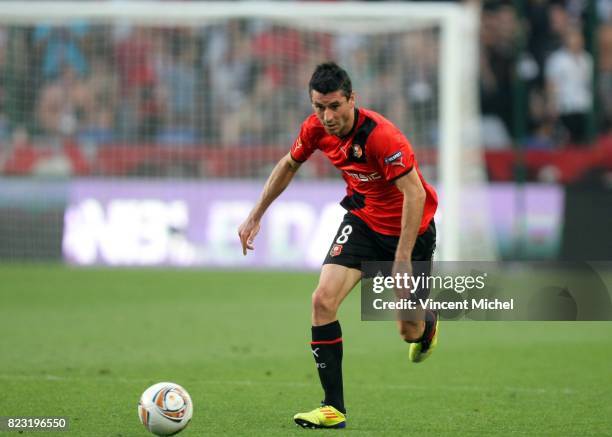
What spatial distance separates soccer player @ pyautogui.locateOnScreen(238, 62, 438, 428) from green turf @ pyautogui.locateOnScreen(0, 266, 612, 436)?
459mm

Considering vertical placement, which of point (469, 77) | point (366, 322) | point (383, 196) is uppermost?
point (469, 77)

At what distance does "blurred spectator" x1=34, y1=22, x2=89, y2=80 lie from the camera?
17016 millimetres

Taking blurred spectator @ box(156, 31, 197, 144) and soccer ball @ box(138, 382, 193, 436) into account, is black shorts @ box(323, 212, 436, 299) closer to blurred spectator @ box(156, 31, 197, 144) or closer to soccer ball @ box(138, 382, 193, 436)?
soccer ball @ box(138, 382, 193, 436)

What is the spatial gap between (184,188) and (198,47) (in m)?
2.14

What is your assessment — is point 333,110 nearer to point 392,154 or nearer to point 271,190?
point 392,154

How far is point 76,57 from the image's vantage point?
680 inches

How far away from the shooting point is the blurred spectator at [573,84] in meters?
19.0

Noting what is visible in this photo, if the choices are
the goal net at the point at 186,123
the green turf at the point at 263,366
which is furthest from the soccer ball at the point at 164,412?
the goal net at the point at 186,123

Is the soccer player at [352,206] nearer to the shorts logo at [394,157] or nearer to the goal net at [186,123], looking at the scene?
the shorts logo at [394,157]

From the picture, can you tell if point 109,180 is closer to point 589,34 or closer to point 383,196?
point 589,34

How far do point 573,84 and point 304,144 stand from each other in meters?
12.9

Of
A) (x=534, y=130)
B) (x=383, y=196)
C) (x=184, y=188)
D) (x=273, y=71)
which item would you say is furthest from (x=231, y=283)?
(x=383, y=196)

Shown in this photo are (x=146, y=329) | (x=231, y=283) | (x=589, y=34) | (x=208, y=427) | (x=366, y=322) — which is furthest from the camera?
(x=589, y=34)

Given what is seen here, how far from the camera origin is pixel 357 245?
282 inches
